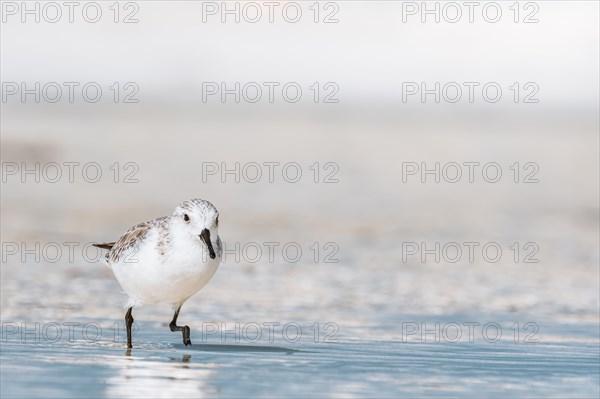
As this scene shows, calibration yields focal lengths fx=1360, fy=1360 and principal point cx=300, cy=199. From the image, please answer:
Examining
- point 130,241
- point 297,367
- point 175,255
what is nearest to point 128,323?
point 130,241

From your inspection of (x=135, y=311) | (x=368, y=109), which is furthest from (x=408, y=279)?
(x=368, y=109)

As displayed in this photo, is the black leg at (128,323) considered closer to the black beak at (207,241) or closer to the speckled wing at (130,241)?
the speckled wing at (130,241)

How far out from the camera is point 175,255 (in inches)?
434

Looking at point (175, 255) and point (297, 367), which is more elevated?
point (175, 255)

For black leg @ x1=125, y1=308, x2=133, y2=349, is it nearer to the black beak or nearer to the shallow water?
the shallow water

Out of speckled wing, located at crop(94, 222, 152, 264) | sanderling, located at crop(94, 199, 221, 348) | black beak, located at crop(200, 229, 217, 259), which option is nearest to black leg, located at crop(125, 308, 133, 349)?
sanderling, located at crop(94, 199, 221, 348)

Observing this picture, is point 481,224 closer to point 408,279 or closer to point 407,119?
point 408,279

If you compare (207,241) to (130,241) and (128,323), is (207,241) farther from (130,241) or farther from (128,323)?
(128,323)

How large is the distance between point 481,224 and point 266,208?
368 centimetres

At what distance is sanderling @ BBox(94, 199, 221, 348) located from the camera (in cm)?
1097

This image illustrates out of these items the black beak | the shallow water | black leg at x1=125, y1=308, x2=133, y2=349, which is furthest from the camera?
black leg at x1=125, y1=308, x2=133, y2=349

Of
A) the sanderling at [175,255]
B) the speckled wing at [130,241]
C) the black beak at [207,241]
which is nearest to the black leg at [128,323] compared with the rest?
the sanderling at [175,255]

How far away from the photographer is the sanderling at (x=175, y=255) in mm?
10969

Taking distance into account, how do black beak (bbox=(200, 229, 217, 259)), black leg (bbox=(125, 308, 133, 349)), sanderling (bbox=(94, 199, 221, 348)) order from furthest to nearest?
1. black leg (bbox=(125, 308, 133, 349))
2. sanderling (bbox=(94, 199, 221, 348))
3. black beak (bbox=(200, 229, 217, 259))
